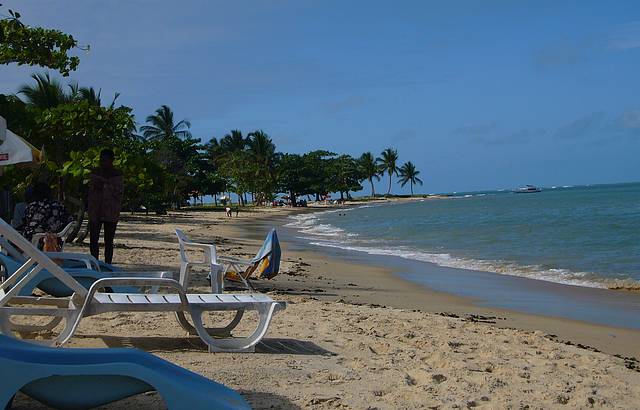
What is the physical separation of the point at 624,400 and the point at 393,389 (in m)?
1.46

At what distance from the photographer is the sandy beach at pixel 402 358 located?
375cm

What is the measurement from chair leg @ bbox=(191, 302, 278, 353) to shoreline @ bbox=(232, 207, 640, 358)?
3.22 metres

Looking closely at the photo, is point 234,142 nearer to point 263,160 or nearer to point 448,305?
point 263,160

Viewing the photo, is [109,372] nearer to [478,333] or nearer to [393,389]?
[393,389]

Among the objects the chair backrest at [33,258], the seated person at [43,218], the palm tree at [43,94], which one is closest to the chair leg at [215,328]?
the chair backrest at [33,258]

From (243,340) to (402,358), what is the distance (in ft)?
3.66

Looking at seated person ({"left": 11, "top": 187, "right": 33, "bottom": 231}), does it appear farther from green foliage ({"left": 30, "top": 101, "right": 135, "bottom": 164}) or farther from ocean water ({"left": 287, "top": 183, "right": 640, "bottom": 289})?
ocean water ({"left": 287, "top": 183, "right": 640, "bottom": 289})

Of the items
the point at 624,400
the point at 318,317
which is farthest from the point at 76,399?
the point at 318,317

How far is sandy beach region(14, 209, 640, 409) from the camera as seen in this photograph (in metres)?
3.75

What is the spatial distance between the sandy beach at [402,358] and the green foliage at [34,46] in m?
3.41

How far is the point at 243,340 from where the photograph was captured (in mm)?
4480

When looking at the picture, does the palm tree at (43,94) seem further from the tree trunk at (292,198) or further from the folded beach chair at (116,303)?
the tree trunk at (292,198)

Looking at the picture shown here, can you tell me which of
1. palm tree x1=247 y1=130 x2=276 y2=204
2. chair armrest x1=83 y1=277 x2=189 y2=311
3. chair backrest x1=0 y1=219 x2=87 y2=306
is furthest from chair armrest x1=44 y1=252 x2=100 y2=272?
palm tree x1=247 y1=130 x2=276 y2=204

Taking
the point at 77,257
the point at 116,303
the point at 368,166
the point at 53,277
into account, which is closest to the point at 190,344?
the point at 116,303
